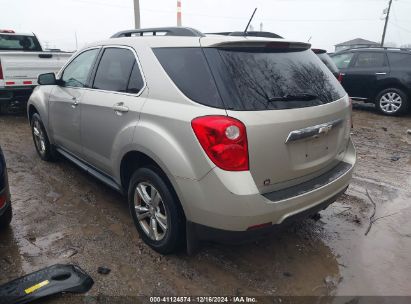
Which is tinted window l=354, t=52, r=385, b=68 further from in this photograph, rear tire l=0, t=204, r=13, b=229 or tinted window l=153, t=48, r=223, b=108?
rear tire l=0, t=204, r=13, b=229

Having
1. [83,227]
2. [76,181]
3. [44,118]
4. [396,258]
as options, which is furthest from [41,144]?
[396,258]

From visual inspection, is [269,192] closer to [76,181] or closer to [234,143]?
[234,143]

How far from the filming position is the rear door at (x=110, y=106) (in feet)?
9.45

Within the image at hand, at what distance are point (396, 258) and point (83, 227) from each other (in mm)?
2850

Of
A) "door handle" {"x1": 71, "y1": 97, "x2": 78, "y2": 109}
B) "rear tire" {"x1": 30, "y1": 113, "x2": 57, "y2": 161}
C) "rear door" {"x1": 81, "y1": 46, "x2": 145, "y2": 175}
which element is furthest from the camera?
"rear tire" {"x1": 30, "y1": 113, "x2": 57, "y2": 161}

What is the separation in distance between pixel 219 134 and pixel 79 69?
2.44m

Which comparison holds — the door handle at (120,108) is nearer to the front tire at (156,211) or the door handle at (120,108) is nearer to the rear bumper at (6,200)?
the front tire at (156,211)

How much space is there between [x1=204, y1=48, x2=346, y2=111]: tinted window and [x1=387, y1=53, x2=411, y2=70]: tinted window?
7216 mm

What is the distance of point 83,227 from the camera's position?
3.35 meters

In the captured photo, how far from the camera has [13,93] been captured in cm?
755

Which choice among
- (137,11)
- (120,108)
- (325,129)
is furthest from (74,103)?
(137,11)

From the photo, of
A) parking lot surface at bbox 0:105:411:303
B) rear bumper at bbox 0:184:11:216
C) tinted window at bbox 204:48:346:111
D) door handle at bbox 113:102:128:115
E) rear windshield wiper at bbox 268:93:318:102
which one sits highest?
tinted window at bbox 204:48:346:111

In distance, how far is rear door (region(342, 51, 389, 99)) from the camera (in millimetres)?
8906

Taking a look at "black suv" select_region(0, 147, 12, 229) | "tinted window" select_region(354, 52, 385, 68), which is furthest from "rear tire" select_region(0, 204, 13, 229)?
"tinted window" select_region(354, 52, 385, 68)
